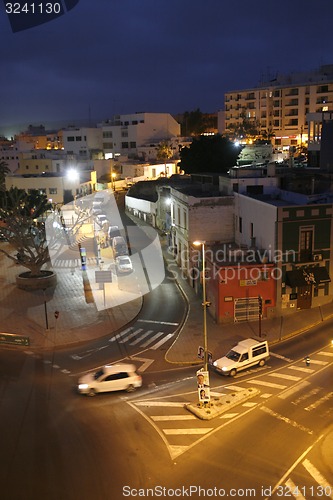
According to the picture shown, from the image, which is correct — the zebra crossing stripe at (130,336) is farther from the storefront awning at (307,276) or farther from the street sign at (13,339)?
the storefront awning at (307,276)

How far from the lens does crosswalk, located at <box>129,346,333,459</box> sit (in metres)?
19.1

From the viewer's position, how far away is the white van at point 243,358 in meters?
24.9

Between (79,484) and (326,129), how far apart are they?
53.5 meters

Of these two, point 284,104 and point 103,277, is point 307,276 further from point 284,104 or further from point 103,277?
point 284,104

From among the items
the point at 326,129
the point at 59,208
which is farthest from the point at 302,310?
the point at 59,208

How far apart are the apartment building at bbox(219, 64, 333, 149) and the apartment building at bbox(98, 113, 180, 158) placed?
1915cm

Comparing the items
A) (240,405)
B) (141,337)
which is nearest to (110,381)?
(240,405)

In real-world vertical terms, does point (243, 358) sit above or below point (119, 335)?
above

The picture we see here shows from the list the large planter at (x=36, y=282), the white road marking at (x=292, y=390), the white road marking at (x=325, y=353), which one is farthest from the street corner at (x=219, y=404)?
the large planter at (x=36, y=282)

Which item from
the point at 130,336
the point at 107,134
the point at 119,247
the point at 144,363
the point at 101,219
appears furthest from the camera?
the point at 107,134

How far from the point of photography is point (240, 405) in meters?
21.6

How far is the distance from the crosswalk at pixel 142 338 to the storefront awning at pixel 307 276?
8856 millimetres

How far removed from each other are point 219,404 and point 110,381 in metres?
5.38

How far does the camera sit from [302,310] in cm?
3359
